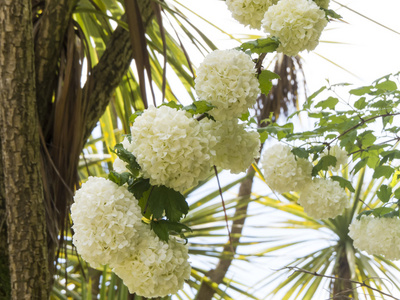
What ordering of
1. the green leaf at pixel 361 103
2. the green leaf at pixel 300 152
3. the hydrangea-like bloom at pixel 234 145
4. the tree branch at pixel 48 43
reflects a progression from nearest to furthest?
the hydrangea-like bloom at pixel 234 145
the green leaf at pixel 300 152
the green leaf at pixel 361 103
the tree branch at pixel 48 43

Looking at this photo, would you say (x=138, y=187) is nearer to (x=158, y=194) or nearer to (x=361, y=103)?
(x=158, y=194)

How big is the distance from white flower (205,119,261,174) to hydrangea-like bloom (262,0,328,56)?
0.53 feet

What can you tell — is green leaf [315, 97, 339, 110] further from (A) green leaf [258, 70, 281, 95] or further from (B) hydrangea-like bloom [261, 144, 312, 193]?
(A) green leaf [258, 70, 281, 95]

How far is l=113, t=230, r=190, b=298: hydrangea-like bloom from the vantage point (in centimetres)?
59

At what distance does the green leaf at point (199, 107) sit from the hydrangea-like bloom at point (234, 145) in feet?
0.19

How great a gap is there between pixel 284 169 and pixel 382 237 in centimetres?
32

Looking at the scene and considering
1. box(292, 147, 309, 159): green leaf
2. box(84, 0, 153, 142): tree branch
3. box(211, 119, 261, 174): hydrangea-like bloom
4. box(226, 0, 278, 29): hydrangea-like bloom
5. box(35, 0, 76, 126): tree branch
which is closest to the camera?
box(211, 119, 261, 174): hydrangea-like bloom

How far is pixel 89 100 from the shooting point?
153cm

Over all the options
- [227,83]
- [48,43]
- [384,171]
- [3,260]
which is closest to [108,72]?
[48,43]

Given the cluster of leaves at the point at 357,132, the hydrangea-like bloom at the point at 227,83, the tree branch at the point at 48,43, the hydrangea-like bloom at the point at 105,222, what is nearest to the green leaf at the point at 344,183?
the cluster of leaves at the point at 357,132

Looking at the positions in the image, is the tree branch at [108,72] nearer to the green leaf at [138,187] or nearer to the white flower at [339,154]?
the white flower at [339,154]

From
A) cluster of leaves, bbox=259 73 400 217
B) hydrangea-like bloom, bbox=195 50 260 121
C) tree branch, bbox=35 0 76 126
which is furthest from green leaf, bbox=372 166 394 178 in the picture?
tree branch, bbox=35 0 76 126

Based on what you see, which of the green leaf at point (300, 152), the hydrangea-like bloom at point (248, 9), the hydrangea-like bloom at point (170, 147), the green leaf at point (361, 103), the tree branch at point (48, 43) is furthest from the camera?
the tree branch at point (48, 43)

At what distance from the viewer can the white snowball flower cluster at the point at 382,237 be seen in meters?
1.26
